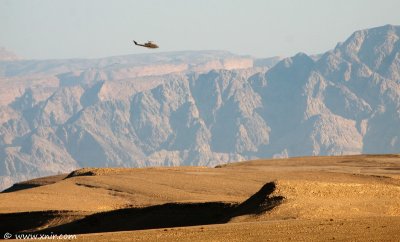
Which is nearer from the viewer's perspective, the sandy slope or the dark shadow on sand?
the sandy slope

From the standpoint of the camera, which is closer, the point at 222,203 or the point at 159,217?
the point at 159,217

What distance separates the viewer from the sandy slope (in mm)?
40844

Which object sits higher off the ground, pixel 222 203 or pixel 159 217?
pixel 222 203

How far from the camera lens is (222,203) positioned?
5900 cm

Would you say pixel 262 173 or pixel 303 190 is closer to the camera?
pixel 303 190

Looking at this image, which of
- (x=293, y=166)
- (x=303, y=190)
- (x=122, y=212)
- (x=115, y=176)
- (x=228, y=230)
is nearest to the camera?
(x=228, y=230)

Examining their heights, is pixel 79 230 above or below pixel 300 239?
below

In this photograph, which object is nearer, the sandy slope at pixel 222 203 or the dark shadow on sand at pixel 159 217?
the sandy slope at pixel 222 203

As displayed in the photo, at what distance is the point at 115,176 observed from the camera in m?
91.4

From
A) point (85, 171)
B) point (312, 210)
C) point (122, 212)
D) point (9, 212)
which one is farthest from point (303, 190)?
point (85, 171)

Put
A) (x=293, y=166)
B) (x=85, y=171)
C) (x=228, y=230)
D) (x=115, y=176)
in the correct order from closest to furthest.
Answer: (x=228, y=230) → (x=115, y=176) → (x=85, y=171) → (x=293, y=166)

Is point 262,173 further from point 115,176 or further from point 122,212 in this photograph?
point 122,212

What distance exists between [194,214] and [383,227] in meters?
20.6

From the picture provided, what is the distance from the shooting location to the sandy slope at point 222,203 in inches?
1608
